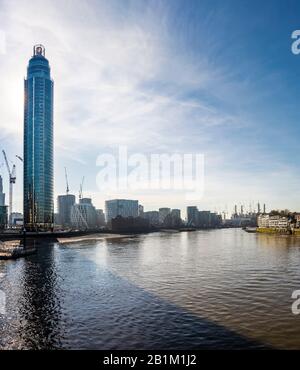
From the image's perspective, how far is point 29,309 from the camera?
40812 millimetres

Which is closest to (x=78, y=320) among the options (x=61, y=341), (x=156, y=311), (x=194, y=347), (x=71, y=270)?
(x=61, y=341)

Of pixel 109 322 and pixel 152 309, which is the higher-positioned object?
pixel 109 322

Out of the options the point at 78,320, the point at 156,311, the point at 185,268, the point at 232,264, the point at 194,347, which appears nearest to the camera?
the point at 194,347

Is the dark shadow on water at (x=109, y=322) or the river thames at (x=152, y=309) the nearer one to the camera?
the dark shadow on water at (x=109, y=322)

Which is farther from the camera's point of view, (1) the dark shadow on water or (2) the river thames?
(2) the river thames

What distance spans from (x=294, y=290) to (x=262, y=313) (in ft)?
46.5

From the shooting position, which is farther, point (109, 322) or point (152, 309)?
point (152, 309)
